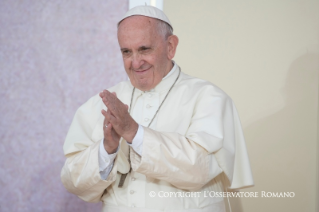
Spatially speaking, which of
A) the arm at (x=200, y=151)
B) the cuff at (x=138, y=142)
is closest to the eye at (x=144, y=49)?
the arm at (x=200, y=151)

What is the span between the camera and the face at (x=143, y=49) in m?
2.61

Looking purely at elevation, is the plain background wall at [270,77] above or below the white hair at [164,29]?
below

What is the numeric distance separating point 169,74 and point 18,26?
185cm

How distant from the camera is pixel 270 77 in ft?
11.5

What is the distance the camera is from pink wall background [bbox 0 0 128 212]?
12.4ft

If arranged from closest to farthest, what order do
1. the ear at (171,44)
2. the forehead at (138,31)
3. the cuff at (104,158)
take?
the cuff at (104,158) < the forehead at (138,31) < the ear at (171,44)

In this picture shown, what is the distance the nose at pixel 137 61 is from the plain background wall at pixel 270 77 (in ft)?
3.74

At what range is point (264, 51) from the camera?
353cm

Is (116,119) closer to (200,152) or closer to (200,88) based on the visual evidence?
(200,152)

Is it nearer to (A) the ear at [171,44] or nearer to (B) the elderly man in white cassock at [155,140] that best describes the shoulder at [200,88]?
(B) the elderly man in white cassock at [155,140]

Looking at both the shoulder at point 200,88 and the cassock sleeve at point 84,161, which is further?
the shoulder at point 200,88

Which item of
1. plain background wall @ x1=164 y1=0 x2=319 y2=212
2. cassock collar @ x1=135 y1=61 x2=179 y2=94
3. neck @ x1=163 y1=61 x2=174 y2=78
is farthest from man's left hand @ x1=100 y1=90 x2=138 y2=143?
plain background wall @ x1=164 y1=0 x2=319 y2=212

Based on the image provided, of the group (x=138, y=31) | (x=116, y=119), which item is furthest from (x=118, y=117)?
(x=138, y=31)

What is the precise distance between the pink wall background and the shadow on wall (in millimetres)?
1381
